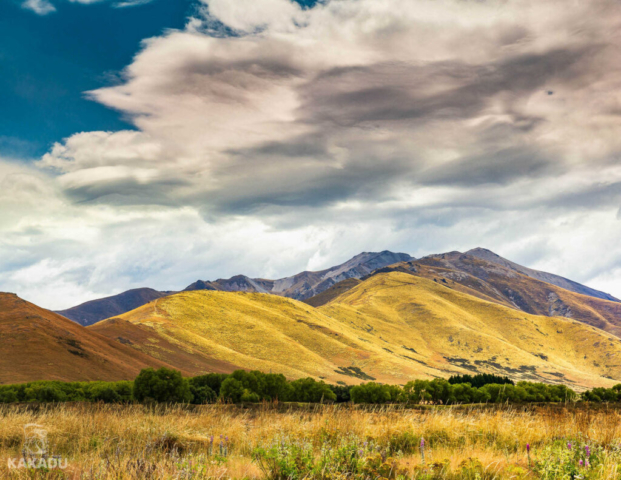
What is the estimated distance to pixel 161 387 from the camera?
116ft

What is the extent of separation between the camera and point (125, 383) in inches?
1655

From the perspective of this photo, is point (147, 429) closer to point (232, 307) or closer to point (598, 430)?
→ point (598, 430)

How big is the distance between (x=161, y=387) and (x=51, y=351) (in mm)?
51383

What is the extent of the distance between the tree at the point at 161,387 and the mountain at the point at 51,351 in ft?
121

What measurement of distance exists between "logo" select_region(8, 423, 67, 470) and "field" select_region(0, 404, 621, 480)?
0.19m

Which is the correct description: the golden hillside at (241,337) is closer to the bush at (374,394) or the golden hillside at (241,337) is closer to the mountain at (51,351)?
the mountain at (51,351)

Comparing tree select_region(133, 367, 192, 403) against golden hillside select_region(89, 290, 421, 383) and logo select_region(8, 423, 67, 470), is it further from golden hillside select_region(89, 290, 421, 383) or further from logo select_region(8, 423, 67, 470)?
golden hillside select_region(89, 290, 421, 383)

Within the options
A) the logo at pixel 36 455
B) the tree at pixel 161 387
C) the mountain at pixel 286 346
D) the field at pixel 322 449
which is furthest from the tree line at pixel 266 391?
the mountain at pixel 286 346

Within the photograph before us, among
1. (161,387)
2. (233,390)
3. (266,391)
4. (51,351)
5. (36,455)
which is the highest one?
(36,455)

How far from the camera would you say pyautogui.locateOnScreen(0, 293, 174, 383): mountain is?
6650 centimetres

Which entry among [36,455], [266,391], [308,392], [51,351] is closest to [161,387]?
[266,391]

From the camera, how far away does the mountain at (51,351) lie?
66500mm

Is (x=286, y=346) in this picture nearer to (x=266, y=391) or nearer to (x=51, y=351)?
(x=51, y=351)

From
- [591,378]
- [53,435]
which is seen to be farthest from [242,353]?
[591,378]
